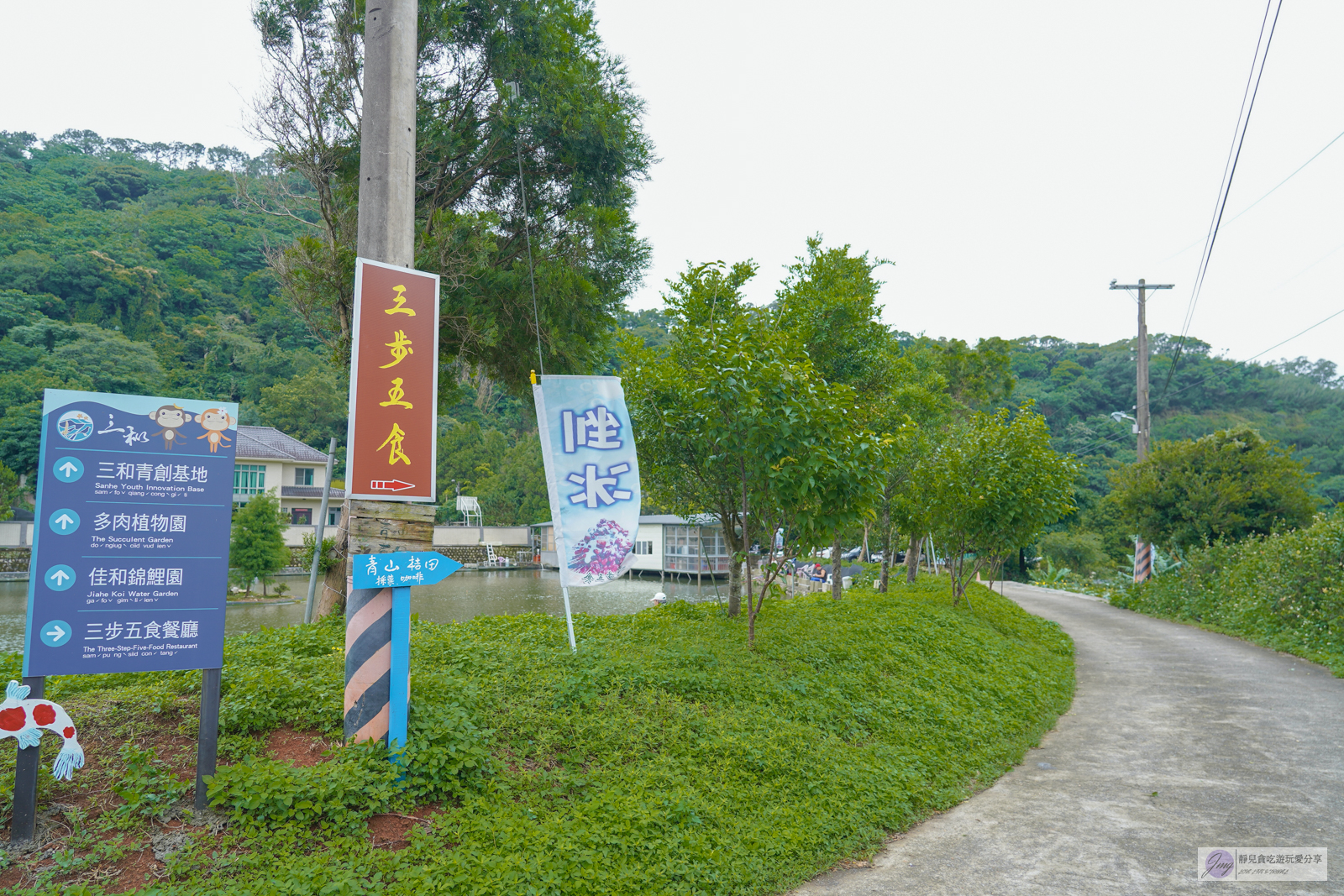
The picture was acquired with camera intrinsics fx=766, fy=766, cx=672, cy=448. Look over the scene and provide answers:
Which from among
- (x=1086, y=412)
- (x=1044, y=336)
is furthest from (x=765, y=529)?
(x=1044, y=336)

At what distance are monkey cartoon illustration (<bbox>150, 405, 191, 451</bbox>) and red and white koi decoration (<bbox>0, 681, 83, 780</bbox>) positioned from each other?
1189 mm

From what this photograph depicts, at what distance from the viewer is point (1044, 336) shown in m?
68.4

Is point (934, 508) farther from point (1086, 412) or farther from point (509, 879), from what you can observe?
point (1086, 412)

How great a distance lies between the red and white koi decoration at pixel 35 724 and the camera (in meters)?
3.24

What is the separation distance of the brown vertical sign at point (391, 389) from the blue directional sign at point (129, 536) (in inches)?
25.1

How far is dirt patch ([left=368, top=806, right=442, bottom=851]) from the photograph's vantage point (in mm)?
3498

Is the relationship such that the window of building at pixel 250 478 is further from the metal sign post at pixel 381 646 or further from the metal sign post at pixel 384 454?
the metal sign post at pixel 381 646

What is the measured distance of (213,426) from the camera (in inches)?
148

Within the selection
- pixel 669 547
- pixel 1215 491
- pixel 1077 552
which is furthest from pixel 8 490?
pixel 1077 552

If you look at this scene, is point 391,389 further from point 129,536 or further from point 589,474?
point 589,474

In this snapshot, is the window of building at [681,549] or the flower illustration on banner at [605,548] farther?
the window of building at [681,549]

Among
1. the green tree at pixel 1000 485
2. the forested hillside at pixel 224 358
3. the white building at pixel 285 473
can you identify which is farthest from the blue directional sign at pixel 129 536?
the forested hillside at pixel 224 358

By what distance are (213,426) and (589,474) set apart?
3.47m

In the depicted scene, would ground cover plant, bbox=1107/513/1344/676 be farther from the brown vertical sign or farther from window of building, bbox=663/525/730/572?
window of building, bbox=663/525/730/572
